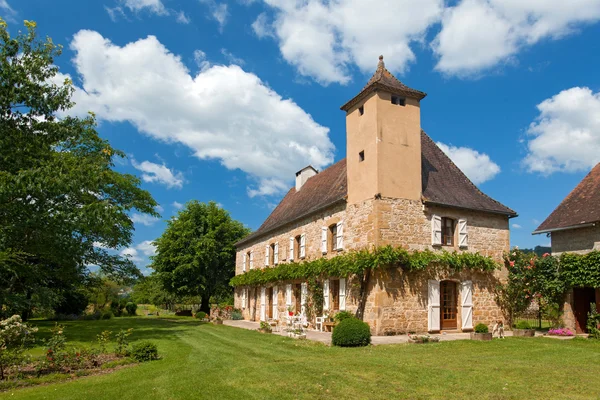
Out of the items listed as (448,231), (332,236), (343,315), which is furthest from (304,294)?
(448,231)

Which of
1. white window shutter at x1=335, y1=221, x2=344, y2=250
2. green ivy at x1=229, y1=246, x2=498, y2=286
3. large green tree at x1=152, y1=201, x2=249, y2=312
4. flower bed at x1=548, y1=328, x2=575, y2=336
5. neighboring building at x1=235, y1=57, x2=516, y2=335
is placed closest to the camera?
flower bed at x1=548, y1=328, x2=575, y2=336

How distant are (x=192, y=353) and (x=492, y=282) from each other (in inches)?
456

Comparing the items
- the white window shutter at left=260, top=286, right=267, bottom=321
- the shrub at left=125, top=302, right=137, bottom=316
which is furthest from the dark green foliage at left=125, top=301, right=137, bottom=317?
the white window shutter at left=260, top=286, right=267, bottom=321

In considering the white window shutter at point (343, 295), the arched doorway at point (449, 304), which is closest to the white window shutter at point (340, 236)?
the white window shutter at point (343, 295)

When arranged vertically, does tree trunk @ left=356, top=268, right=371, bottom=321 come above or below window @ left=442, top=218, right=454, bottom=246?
below

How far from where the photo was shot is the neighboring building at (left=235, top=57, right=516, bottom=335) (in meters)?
15.2

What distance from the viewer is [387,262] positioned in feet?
48.0

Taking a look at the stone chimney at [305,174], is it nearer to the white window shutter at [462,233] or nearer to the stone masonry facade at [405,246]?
the stone masonry facade at [405,246]

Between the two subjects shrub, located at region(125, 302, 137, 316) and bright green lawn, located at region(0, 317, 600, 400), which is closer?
bright green lawn, located at region(0, 317, 600, 400)

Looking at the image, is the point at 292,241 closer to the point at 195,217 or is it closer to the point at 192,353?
the point at 192,353

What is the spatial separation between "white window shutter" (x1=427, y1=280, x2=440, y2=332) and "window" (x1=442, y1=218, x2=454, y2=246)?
5.63ft

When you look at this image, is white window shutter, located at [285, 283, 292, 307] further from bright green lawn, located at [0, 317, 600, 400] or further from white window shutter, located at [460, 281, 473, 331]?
bright green lawn, located at [0, 317, 600, 400]

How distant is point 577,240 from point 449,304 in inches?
188

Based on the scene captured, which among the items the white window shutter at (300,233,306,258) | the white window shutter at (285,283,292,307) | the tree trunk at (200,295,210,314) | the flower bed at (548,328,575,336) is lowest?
the tree trunk at (200,295,210,314)
